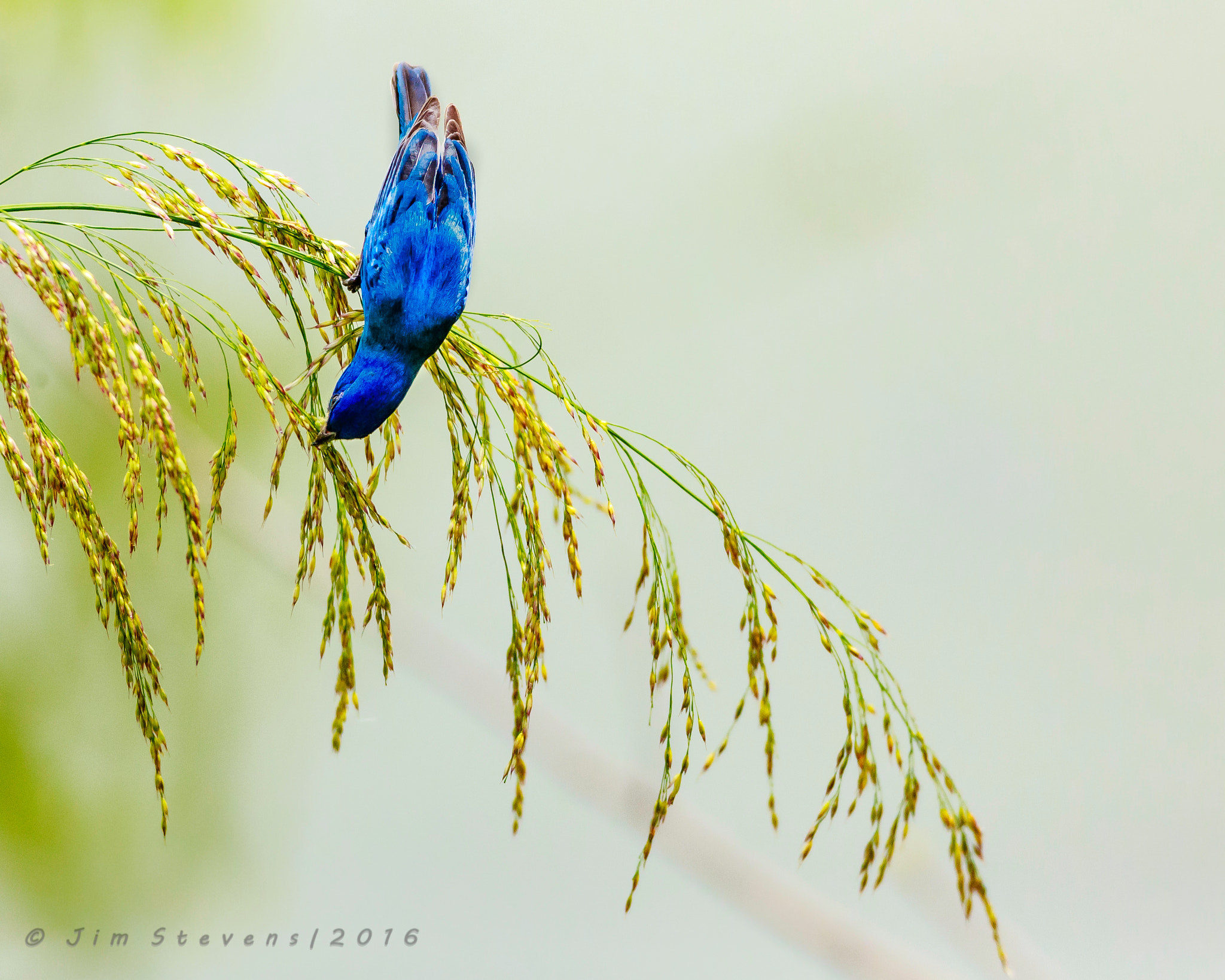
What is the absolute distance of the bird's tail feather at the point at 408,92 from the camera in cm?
77

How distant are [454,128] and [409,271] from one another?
17 cm

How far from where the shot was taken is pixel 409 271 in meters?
0.62

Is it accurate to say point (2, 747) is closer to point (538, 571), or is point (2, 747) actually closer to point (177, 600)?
point (177, 600)

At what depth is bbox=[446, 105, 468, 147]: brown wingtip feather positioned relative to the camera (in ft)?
2.30

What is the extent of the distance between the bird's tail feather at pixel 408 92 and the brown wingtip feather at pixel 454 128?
0.08m

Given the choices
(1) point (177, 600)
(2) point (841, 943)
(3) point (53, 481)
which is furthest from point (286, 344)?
(2) point (841, 943)

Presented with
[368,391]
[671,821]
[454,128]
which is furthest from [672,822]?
[454,128]

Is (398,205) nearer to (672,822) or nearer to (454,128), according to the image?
(454,128)

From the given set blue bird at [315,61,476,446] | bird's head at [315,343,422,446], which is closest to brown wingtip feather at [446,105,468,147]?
blue bird at [315,61,476,446]

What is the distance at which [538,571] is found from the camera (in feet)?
1.86

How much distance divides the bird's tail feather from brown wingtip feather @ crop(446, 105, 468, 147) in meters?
0.08

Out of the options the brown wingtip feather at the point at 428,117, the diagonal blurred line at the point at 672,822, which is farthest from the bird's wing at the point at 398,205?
the diagonal blurred line at the point at 672,822

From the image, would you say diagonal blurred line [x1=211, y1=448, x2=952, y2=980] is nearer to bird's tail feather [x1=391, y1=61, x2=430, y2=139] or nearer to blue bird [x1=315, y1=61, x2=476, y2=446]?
blue bird [x1=315, y1=61, x2=476, y2=446]

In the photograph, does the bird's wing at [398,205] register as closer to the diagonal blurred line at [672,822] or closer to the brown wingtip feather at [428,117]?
the brown wingtip feather at [428,117]
